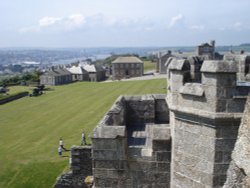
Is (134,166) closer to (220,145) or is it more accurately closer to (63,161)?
(220,145)

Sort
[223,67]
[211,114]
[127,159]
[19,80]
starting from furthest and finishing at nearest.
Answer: [19,80]
[127,159]
[211,114]
[223,67]

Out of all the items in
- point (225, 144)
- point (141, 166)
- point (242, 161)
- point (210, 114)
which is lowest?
point (141, 166)

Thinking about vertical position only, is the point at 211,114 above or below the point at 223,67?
below

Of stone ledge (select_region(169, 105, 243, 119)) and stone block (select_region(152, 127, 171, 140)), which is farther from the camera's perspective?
stone block (select_region(152, 127, 171, 140))

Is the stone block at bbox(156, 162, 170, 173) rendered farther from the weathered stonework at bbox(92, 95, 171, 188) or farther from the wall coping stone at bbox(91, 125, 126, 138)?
the wall coping stone at bbox(91, 125, 126, 138)

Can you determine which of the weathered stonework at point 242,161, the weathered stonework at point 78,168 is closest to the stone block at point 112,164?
the weathered stonework at point 242,161

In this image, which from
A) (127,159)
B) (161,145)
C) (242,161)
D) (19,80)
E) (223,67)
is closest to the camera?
(242,161)

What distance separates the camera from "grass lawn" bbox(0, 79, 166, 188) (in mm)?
19438

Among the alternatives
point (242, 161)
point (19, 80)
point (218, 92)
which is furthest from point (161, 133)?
point (19, 80)

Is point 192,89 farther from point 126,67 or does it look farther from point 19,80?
point 126,67

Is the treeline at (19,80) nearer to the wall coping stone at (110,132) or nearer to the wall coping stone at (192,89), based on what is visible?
the wall coping stone at (110,132)

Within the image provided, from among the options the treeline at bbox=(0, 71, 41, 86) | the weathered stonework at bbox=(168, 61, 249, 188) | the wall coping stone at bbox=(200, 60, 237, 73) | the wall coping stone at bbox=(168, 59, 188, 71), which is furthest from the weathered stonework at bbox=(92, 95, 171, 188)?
the treeline at bbox=(0, 71, 41, 86)

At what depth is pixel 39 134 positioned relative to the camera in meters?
29.2

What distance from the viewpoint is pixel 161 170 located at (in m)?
7.19
